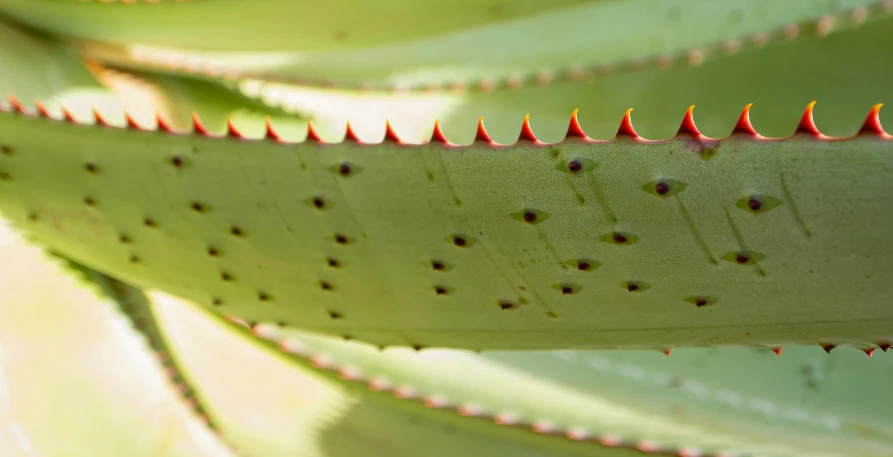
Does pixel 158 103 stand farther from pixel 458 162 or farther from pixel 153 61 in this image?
pixel 458 162

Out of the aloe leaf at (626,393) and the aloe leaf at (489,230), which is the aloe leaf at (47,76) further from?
the aloe leaf at (626,393)

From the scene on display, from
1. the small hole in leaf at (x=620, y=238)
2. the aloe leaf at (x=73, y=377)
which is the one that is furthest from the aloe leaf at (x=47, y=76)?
the small hole in leaf at (x=620, y=238)

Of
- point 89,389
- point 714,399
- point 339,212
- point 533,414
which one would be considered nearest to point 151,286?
point 89,389

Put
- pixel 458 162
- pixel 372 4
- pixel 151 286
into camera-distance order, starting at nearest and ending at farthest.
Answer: pixel 458 162, pixel 151 286, pixel 372 4

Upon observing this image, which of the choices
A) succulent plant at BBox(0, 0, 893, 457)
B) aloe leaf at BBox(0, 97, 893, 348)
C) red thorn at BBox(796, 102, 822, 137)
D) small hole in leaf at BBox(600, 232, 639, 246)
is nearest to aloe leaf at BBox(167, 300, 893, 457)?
succulent plant at BBox(0, 0, 893, 457)

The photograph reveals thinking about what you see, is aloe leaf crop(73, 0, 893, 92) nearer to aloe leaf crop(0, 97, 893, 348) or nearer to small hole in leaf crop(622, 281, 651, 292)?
aloe leaf crop(0, 97, 893, 348)

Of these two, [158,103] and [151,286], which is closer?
[151,286]
